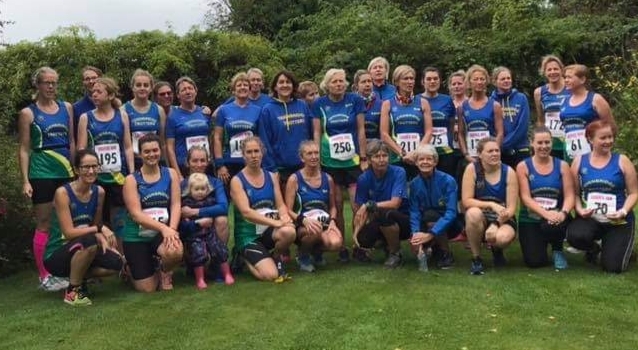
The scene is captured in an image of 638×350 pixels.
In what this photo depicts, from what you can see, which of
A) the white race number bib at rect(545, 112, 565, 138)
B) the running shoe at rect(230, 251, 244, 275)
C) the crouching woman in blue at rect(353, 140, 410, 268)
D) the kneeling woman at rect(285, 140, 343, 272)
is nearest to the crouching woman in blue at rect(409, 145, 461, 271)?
the crouching woman in blue at rect(353, 140, 410, 268)

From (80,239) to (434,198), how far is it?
105 inches

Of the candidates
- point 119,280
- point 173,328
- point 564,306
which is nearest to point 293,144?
point 119,280

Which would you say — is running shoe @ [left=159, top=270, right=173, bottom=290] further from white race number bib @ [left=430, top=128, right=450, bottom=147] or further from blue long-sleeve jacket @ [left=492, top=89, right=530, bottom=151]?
blue long-sleeve jacket @ [left=492, top=89, right=530, bottom=151]

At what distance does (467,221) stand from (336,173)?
4.19 feet

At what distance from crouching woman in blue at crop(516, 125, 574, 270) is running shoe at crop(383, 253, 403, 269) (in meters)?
0.99

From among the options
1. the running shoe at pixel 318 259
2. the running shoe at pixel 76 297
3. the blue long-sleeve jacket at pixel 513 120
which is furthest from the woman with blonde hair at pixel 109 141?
the blue long-sleeve jacket at pixel 513 120

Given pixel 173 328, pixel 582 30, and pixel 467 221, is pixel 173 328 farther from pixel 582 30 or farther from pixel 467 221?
pixel 582 30

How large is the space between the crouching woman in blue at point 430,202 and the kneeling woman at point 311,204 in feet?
2.11

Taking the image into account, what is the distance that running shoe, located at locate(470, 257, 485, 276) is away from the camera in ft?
17.6

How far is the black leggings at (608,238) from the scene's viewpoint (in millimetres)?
5262

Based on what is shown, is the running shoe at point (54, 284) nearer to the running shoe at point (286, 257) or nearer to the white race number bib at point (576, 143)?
the running shoe at point (286, 257)

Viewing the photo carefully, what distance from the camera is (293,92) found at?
606cm

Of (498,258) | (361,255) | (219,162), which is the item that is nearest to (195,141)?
(219,162)

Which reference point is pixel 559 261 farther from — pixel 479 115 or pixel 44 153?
pixel 44 153
